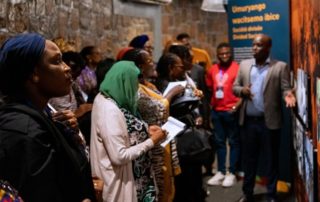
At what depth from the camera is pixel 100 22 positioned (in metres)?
5.84

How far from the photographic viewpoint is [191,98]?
391 cm

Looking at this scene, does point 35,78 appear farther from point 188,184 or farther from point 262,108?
point 262,108

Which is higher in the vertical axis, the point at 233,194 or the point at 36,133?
the point at 36,133

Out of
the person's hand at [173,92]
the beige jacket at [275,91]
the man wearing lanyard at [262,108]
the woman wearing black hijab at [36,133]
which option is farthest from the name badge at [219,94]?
the woman wearing black hijab at [36,133]

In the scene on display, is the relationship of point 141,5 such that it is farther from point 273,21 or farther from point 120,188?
point 120,188

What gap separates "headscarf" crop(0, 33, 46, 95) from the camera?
1.72 meters

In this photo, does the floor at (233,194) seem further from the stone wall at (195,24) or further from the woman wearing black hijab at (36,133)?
the stone wall at (195,24)

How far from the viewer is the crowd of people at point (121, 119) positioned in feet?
5.44

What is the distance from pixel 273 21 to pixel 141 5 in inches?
90.3

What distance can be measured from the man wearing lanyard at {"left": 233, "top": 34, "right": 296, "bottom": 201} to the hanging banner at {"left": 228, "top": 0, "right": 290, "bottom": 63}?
49 cm

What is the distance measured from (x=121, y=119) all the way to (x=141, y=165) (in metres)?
0.39

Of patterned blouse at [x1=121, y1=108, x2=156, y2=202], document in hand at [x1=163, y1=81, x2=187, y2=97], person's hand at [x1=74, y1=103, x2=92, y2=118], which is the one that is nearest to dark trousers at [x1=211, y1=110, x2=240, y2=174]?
document in hand at [x1=163, y1=81, x2=187, y2=97]

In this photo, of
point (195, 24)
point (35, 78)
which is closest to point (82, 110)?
point (35, 78)

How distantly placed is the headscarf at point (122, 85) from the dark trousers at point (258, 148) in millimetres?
2005
